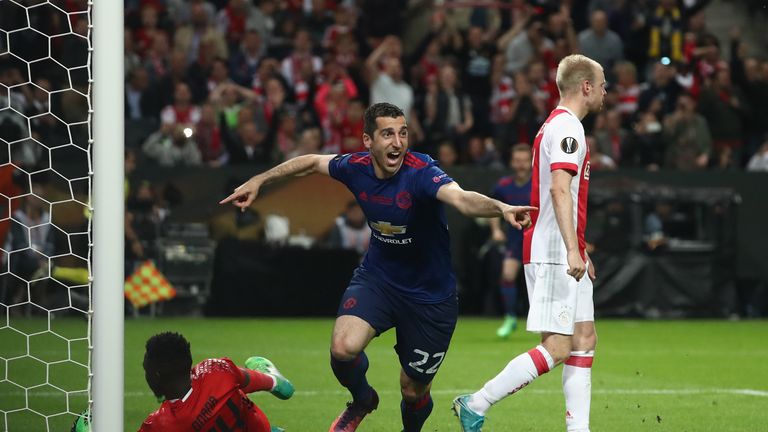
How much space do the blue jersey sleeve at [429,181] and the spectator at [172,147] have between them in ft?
34.9

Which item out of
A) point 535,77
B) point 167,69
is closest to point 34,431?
point 167,69

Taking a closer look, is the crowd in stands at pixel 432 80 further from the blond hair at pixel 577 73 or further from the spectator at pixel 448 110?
the blond hair at pixel 577 73

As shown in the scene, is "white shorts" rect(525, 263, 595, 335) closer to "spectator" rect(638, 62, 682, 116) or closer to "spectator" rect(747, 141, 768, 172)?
"spectator" rect(747, 141, 768, 172)

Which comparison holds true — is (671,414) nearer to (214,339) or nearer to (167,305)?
(214,339)

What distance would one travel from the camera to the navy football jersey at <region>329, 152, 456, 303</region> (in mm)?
6531

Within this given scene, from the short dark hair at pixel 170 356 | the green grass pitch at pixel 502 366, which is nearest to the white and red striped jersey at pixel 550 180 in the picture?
the green grass pitch at pixel 502 366

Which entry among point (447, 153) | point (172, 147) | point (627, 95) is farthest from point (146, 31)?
point (627, 95)

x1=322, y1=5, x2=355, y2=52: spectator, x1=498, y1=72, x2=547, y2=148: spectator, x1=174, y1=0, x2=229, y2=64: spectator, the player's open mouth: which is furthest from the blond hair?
x1=322, y1=5, x2=355, y2=52: spectator

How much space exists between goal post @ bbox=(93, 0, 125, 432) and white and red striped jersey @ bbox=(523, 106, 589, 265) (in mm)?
2149

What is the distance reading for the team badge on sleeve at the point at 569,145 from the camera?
636cm

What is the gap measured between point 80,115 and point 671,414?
10.2 meters

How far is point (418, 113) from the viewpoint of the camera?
1884cm

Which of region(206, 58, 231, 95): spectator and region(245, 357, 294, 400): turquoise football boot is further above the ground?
region(206, 58, 231, 95): spectator

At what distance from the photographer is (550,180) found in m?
6.53
